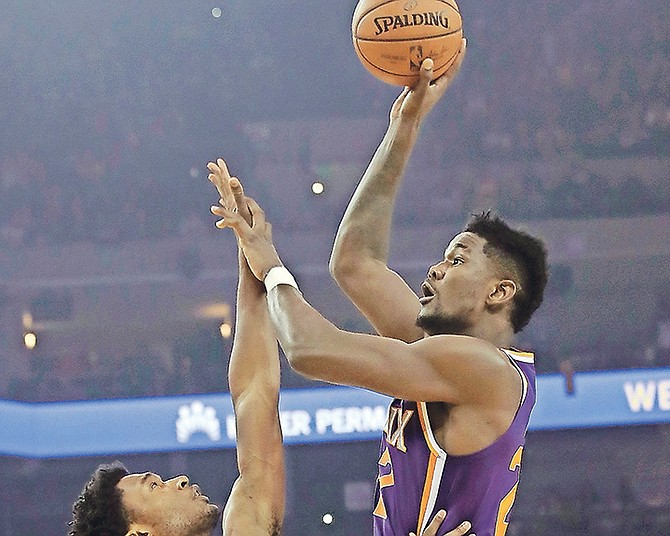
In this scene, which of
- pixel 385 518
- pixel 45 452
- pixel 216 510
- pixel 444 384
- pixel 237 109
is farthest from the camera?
pixel 237 109

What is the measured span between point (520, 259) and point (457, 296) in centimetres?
18

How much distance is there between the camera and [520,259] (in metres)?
2.26

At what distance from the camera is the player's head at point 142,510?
2385mm

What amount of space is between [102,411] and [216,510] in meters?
5.74

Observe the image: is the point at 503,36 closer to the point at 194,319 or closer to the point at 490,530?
the point at 194,319

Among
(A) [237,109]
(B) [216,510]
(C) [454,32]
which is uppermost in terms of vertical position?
(A) [237,109]

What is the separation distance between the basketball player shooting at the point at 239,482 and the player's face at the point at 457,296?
1.60ft

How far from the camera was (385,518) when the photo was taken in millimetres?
2148

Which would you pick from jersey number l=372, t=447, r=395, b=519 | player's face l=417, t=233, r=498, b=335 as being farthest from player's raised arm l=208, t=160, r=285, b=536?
player's face l=417, t=233, r=498, b=335

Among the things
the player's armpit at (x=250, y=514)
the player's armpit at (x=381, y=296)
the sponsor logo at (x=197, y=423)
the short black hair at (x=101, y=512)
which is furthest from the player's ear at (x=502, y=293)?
the sponsor logo at (x=197, y=423)

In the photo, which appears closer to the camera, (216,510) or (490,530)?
(490,530)

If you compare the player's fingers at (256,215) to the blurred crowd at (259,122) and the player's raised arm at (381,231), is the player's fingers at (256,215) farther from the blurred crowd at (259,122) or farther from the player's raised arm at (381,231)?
the blurred crowd at (259,122)

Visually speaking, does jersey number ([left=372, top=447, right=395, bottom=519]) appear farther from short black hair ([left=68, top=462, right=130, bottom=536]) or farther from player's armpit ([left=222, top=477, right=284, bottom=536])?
short black hair ([left=68, top=462, right=130, bottom=536])

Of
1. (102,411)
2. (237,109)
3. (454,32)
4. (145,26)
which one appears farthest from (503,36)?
(454,32)
